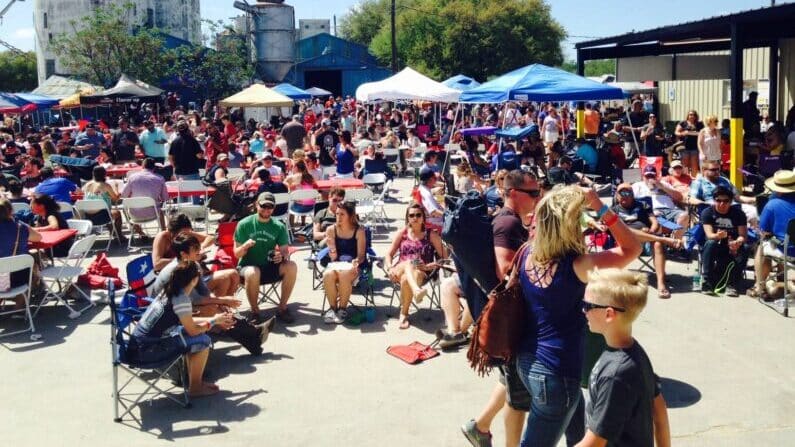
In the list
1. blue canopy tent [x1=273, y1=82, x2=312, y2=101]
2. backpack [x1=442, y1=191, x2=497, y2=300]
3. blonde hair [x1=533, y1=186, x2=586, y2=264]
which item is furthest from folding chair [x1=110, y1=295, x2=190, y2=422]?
blue canopy tent [x1=273, y1=82, x2=312, y2=101]

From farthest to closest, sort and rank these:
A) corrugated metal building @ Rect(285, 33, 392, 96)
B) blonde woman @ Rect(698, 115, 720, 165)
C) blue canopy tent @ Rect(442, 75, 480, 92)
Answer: corrugated metal building @ Rect(285, 33, 392, 96), blue canopy tent @ Rect(442, 75, 480, 92), blonde woman @ Rect(698, 115, 720, 165)

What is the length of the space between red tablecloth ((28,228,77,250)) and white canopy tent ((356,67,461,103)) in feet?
30.1

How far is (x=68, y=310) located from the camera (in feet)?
27.7

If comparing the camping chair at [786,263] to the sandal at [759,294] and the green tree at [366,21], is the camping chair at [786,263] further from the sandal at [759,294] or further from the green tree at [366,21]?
the green tree at [366,21]

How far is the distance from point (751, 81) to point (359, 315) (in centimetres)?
2447

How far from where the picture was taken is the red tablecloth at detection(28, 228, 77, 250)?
27.2 feet

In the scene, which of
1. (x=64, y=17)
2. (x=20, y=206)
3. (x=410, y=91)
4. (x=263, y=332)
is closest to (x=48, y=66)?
(x=64, y=17)

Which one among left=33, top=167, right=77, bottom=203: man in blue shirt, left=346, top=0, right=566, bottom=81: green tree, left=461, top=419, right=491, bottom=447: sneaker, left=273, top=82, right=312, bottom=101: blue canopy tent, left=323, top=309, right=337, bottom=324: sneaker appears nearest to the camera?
left=461, top=419, right=491, bottom=447: sneaker

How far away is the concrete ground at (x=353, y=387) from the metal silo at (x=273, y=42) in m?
41.3

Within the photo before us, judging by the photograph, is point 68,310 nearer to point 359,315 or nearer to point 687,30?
point 359,315

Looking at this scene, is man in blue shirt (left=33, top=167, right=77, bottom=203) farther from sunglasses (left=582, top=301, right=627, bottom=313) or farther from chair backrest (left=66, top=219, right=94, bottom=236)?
sunglasses (left=582, top=301, right=627, bottom=313)

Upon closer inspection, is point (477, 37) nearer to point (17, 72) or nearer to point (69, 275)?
point (69, 275)

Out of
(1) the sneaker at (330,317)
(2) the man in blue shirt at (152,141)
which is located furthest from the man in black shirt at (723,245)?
(2) the man in blue shirt at (152,141)

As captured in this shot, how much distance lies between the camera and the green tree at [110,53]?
35.6 metres
